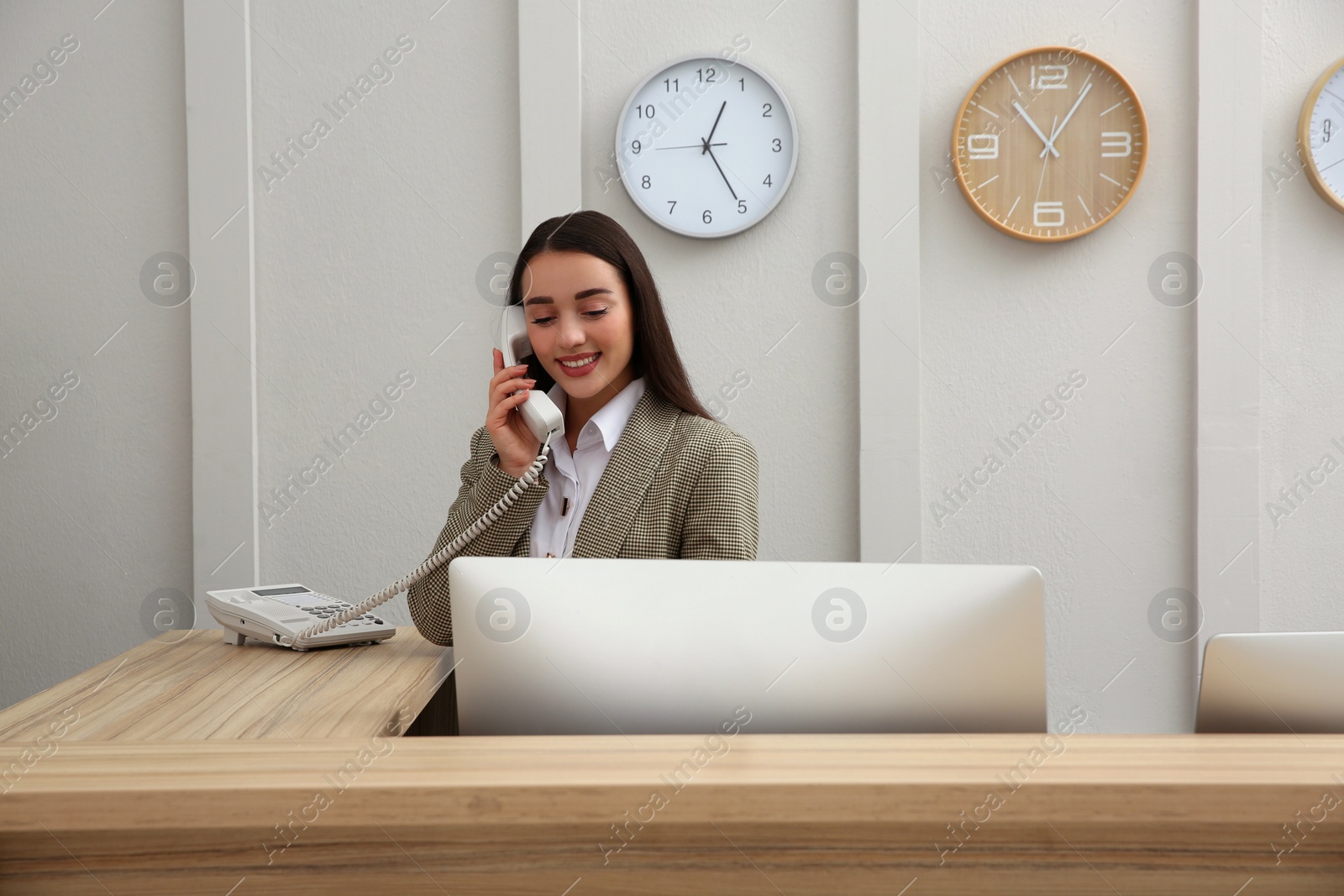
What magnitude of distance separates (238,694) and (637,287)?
0.95 m

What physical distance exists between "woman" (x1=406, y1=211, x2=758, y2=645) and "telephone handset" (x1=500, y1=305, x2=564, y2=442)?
22mm

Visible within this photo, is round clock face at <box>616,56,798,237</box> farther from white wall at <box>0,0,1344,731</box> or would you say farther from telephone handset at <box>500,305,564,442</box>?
telephone handset at <box>500,305,564,442</box>

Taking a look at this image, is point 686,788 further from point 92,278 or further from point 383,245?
point 92,278

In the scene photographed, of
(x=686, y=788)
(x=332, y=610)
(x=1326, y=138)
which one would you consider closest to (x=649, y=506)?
(x=332, y=610)

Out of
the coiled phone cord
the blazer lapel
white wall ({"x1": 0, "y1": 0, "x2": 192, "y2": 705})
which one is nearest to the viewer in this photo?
the coiled phone cord

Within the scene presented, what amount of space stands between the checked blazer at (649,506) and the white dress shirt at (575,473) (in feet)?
0.09

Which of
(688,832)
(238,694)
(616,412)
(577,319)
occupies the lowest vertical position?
(238,694)

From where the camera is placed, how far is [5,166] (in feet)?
8.46

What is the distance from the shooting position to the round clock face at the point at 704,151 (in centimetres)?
251

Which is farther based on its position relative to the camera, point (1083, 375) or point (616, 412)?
point (1083, 375)

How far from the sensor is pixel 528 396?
169 centimetres

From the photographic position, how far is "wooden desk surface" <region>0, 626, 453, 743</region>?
1.08 metres

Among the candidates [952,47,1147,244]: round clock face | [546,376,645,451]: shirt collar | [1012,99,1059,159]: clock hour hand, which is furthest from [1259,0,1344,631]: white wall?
[546,376,645,451]: shirt collar

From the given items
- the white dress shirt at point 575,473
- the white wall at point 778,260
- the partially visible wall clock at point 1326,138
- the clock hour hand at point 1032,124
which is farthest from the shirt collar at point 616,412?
the partially visible wall clock at point 1326,138
